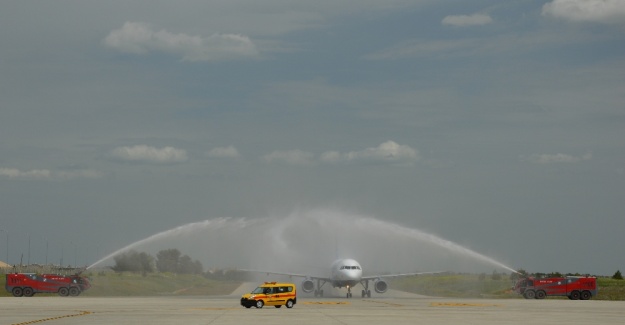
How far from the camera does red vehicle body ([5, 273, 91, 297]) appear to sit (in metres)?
108

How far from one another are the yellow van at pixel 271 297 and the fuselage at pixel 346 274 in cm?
2958

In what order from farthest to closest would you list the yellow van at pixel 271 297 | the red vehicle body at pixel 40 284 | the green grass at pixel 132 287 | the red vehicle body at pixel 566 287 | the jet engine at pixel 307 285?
the green grass at pixel 132 287 → the jet engine at pixel 307 285 → the red vehicle body at pixel 40 284 → the red vehicle body at pixel 566 287 → the yellow van at pixel 271 297

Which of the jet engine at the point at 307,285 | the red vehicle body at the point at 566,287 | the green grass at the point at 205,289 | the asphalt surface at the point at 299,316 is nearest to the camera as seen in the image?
the asphalt surface at the point at 299,316

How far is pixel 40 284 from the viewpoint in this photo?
4299 inches

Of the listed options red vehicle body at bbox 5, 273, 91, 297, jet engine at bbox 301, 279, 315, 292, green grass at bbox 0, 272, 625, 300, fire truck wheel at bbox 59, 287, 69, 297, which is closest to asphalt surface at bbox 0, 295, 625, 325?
red vehicle body at bbox 5, 273, 91, 297

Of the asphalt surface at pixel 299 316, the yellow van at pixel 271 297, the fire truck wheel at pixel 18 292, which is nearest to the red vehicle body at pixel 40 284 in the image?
the fire truck wheel at pixel 18 292

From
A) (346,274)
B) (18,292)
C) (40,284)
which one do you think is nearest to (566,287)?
(346,274)

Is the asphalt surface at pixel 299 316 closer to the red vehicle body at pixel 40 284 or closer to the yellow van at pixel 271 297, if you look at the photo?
the yellow van at pixel 271 297

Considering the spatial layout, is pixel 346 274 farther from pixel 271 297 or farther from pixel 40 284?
pixel 40 284

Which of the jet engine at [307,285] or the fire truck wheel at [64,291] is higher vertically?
the jet engine at [307,285]

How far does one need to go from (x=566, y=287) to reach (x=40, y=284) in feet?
202

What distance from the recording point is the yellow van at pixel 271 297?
80312 mm

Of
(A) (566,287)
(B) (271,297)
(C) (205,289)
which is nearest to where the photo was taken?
(B) (271,297)

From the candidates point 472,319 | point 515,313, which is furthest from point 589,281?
point 472,319
